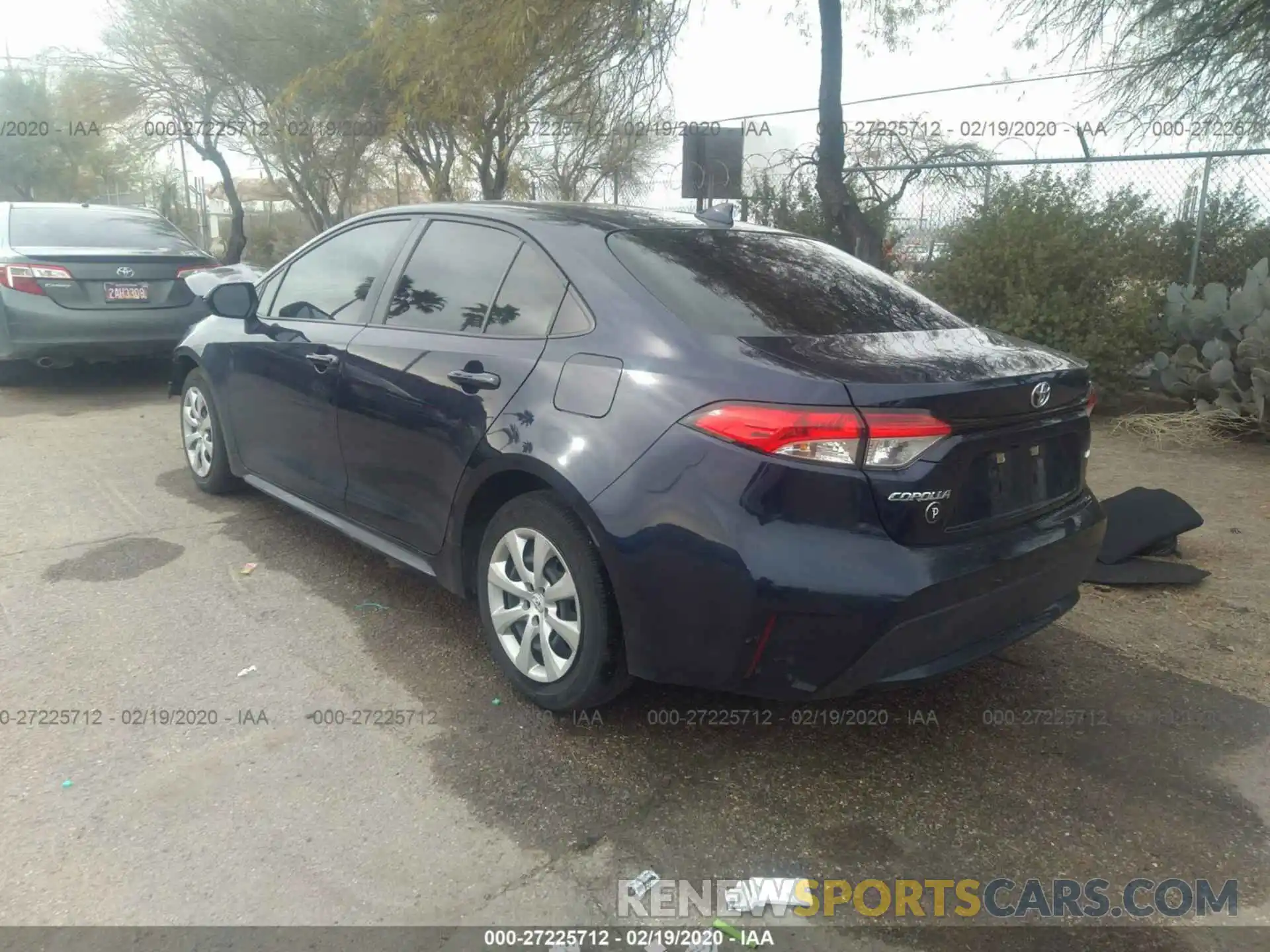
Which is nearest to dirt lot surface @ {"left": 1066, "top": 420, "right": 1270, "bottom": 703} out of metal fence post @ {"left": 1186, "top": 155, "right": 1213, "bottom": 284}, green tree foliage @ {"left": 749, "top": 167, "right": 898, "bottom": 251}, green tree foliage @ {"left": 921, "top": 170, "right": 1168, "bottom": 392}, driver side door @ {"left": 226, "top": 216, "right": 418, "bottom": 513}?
green tree foliage @ {"left": 921, "top": 170, "right": 1168, "bottom": 392}

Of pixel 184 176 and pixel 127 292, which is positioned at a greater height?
pixel 184 176

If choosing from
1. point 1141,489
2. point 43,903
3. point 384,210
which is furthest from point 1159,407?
point 43,903

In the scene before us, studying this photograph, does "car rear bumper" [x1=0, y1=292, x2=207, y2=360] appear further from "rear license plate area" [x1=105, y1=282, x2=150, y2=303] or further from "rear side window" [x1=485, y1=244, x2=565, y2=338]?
"rear side window" [x1=485, y1=244, x2=565, y2=338]

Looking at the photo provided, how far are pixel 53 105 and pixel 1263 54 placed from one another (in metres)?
29.6

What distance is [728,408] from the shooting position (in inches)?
97.7

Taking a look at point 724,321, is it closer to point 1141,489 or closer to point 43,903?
point 43,903

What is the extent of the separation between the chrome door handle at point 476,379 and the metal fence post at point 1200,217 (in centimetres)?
699

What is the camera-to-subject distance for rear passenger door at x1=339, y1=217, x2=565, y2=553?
310 cm

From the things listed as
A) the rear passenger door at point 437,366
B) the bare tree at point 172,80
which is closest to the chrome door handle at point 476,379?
the rear passenger door at point 437,366

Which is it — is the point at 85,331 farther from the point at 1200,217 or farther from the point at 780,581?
the point at 1200,217

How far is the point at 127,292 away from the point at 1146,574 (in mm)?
7560

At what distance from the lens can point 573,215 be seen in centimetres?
339

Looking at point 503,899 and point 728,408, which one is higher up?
point 728,408

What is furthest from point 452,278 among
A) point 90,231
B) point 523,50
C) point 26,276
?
point 90,231
